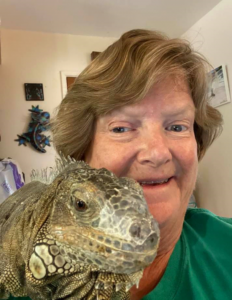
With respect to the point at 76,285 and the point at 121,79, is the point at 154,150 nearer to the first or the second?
the point at 121,79

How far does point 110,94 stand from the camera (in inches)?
48.6

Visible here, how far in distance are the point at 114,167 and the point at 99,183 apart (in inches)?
19.0

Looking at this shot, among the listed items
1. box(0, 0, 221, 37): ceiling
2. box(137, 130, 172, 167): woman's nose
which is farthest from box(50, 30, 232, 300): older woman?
box(0, 0, 221, 37): ceiling

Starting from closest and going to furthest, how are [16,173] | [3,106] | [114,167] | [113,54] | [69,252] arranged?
1. [69,252]
2. [114,167]
3. [113,54]
4. [16,173]
5. [3,106]

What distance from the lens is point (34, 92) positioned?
4152mm

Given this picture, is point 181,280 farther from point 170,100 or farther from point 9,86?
point 9,86

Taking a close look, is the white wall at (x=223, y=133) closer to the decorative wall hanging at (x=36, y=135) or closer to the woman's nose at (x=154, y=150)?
the decorative wall hanging at (x=36, y=135)

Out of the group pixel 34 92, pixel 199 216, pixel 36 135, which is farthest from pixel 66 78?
pixel 199 216

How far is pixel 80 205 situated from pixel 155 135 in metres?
0.55

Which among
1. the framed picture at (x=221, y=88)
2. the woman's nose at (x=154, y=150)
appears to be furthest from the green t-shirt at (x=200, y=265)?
the framed picture at (x=221, y=88)

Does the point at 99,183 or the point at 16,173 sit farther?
the point at 16,173

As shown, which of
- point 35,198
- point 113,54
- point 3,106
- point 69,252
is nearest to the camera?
point 69,252

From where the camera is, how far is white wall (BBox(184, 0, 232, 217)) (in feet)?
12.5

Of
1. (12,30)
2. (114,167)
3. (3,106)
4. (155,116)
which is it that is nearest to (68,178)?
(114,167)
